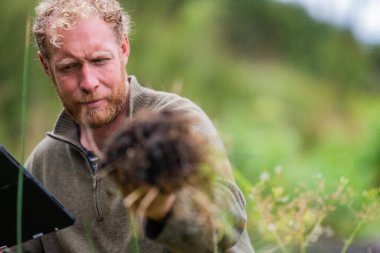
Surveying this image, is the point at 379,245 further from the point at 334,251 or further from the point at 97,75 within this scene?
the point at 97,75

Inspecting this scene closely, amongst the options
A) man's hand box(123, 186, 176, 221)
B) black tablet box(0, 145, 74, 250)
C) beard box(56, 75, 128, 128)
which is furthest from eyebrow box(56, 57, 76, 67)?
man's hand box(123, 186, 176, 221)

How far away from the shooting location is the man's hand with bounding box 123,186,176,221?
81.5 inches

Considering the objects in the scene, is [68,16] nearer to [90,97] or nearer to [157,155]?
[90,97]

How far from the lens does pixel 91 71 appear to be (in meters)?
3.12

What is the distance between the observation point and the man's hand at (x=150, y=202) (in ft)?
6.79

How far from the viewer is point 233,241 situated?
2521 mm

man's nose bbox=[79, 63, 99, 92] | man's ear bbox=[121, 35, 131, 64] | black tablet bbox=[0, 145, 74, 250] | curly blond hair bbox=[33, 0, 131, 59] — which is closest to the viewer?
black tablet bbox=[0, 145, 74, 250]

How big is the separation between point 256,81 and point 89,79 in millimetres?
8803

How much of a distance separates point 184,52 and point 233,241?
7.78 meters

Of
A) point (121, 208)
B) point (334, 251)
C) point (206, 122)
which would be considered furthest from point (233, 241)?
point (334, 251)

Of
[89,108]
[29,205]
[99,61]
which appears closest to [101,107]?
[89,108]

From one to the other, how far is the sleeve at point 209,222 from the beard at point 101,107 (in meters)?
0.73

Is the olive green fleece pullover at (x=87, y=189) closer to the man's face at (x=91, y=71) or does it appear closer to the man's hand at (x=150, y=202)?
the man's face at (x=91, y=71)

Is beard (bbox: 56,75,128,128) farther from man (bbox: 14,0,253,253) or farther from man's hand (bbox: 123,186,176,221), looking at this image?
man's hand (bbox: 123,186,176,221)
